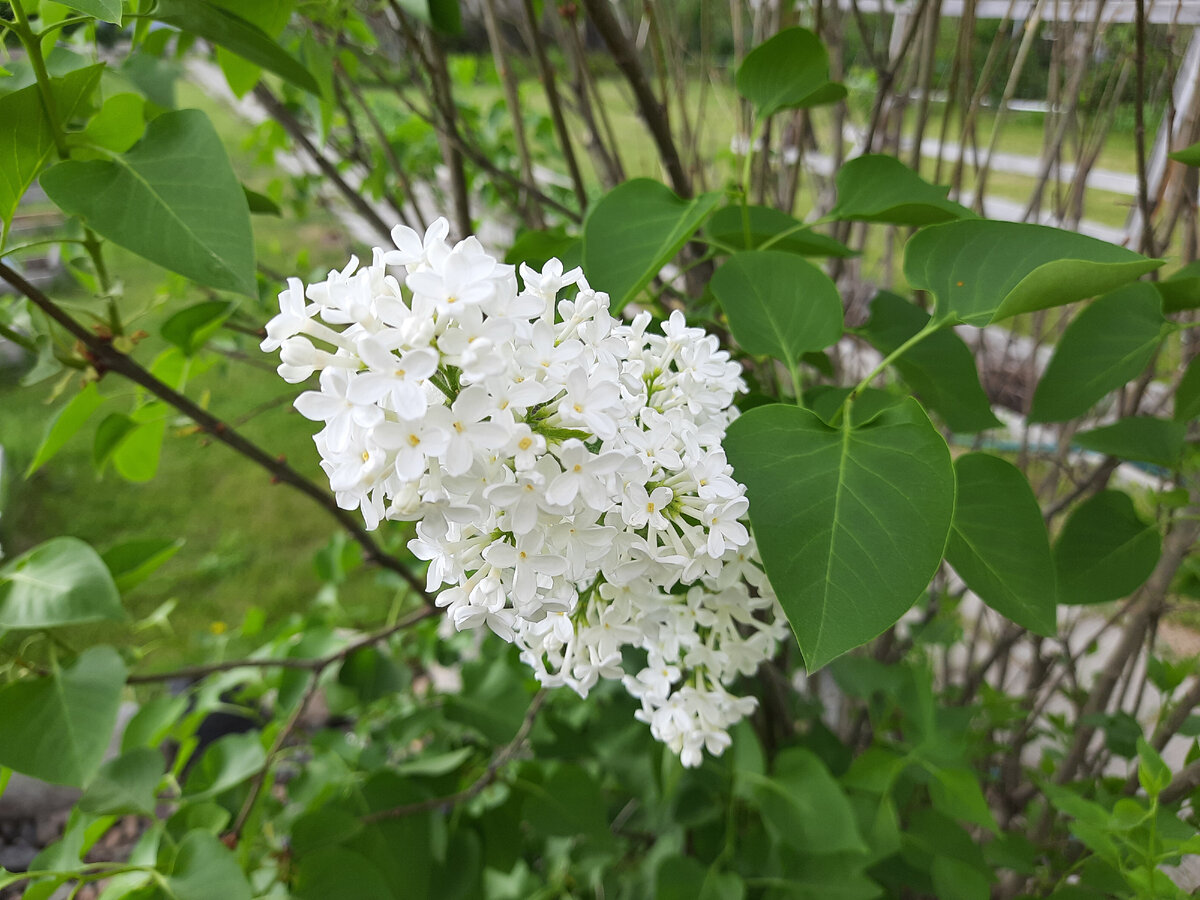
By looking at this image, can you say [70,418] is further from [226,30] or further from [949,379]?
[949,379]

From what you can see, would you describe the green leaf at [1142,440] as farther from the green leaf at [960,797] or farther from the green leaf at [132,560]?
the green leaf at [132,560]

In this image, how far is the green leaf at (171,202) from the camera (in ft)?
1.52

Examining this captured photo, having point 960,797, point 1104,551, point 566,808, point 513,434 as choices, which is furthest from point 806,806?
point 513,434

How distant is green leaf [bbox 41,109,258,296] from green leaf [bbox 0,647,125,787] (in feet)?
1.16

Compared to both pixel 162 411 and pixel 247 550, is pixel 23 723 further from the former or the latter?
pixel 247 550

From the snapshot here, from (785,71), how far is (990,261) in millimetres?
250

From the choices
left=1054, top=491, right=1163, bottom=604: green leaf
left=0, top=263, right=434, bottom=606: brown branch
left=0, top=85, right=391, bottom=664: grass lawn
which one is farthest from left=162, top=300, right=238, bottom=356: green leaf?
left=0, top=85, right=391, bottom=664: grass lawn

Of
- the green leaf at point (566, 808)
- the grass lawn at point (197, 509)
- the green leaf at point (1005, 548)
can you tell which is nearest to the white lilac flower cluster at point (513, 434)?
the green leaf at point (1005, 548)

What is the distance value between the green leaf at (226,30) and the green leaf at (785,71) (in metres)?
0.35

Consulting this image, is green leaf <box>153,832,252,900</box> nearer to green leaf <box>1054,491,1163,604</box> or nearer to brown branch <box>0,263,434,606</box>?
brown branch <box>0,263,434,606</box>

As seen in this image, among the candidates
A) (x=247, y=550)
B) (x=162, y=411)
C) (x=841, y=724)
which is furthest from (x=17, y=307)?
(x=247, y=550)

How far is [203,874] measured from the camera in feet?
1.95

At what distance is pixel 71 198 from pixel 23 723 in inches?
16.0

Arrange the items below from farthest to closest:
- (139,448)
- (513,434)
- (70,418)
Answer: (139,448) → (70,418) → (513,434)
